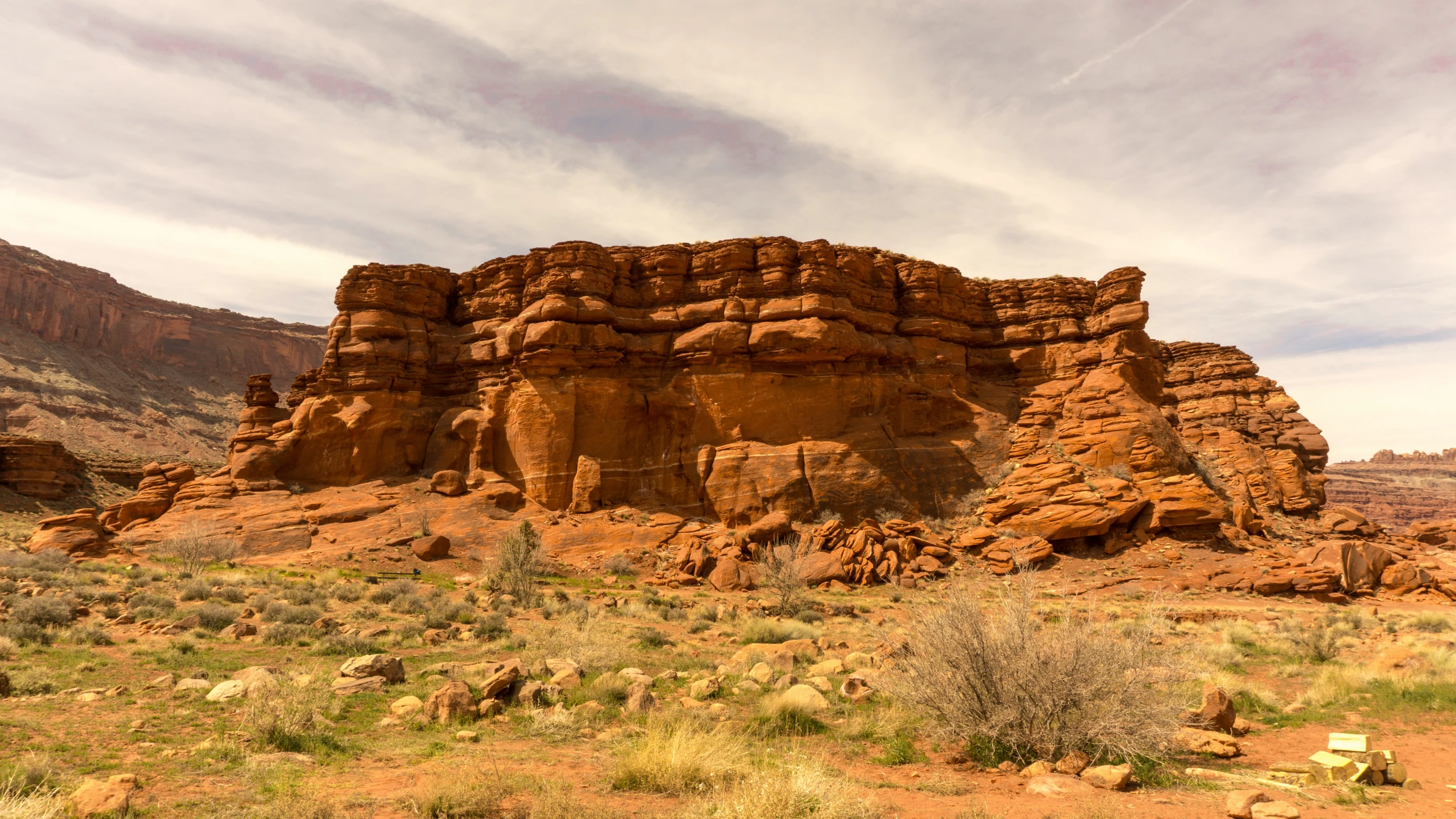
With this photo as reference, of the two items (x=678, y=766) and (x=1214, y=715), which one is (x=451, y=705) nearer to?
(x=678, y=766)

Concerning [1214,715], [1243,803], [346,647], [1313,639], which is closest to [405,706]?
[346,647]

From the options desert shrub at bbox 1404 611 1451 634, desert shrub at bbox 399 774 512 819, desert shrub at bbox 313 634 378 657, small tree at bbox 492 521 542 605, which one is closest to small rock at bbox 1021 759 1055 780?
desert shrub at bbox 399 774 512 819

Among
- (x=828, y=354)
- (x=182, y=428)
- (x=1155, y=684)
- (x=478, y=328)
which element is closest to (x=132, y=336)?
(x=182, y=428)

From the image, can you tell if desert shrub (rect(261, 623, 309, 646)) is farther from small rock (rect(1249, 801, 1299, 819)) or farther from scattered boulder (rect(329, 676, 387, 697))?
small rock (rect(1249, 801, 1299, 819))

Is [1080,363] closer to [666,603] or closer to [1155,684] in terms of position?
[666,603]

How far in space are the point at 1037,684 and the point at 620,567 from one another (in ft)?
64.1

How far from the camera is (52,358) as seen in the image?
71.5 metres

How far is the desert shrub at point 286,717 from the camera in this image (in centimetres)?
698

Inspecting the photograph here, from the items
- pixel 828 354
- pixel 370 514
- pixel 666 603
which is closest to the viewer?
pixel 666 603

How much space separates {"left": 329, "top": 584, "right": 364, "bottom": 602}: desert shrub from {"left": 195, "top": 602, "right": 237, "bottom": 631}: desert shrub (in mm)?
3771

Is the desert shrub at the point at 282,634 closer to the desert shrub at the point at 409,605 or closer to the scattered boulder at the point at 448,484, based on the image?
the desert shrub at the point at 409,605

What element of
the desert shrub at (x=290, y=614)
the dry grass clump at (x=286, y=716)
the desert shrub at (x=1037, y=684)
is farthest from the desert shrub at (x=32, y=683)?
the desert shrub at (x=1037, y=684)

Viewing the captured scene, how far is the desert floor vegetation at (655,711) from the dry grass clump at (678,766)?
1.0 inches

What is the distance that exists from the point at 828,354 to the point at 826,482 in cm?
576
